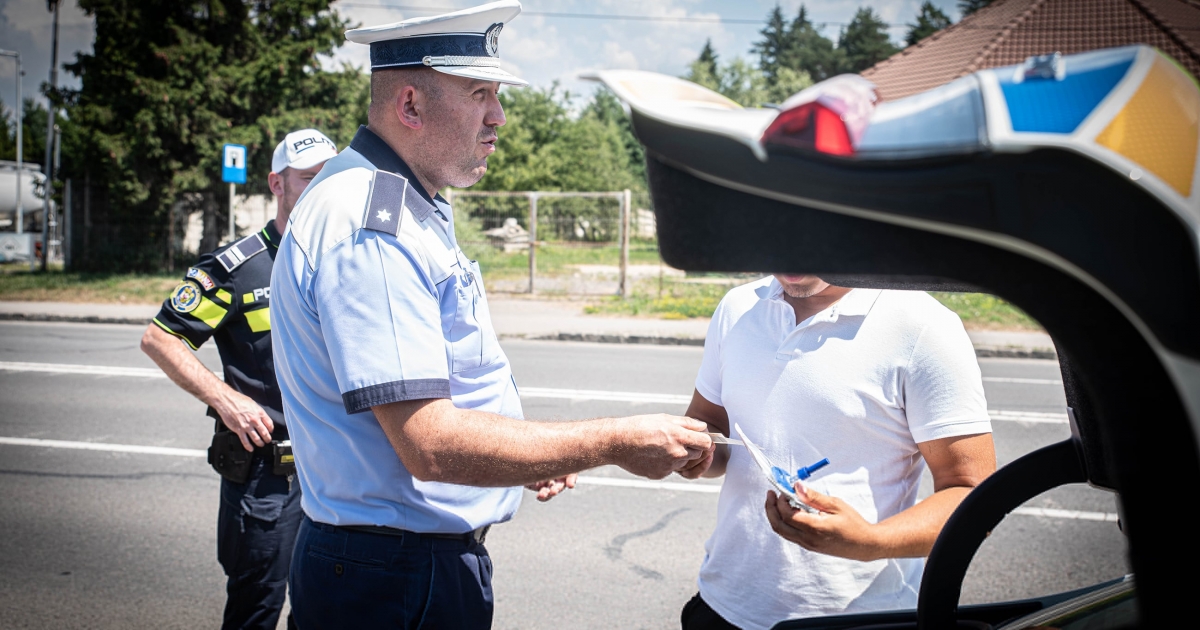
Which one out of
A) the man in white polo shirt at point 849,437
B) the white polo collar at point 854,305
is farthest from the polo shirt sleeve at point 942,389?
the white polo collar at point 854,305

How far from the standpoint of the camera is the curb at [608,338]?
11039 mm

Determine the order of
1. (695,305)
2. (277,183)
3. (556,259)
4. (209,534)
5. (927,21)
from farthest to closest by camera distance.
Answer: (927,21)
(556,259)
(695,305)
(209,534)
(277,183)

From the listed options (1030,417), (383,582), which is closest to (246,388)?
(383,582)

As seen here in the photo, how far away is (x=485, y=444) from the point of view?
5.35ft

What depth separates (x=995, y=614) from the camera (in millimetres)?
1494

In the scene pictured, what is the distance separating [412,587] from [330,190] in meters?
0.91

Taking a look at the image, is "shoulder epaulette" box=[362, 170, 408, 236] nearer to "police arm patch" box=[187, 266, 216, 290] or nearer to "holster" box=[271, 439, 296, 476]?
"holster" box=[271, 439, 296, 476]

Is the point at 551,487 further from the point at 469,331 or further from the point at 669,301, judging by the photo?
the point at 669,301

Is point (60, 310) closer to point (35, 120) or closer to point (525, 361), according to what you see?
point (525, 361)

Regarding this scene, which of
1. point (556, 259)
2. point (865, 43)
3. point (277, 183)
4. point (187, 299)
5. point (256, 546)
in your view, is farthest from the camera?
point (865, 43)

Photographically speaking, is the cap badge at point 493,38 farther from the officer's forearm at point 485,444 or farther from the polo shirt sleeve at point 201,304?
the polo shirt sleeve at point 201,304

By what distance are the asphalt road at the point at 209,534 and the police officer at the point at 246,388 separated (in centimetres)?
101

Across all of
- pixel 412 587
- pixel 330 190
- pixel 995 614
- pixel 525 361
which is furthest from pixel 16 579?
pixel 525 361

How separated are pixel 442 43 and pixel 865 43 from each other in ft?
235
